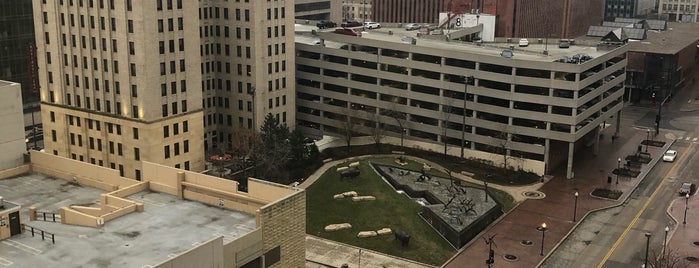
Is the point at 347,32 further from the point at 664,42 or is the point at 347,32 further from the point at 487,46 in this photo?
the point at 664,42

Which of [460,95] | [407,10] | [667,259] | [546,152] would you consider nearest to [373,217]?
[546,152]

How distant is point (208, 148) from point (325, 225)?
124ft

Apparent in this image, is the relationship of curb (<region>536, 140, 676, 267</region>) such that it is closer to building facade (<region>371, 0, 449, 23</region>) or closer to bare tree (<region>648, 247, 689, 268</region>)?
bare tree (<region>648, 247, 689, 268</region>)

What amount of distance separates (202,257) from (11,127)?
27.4 m

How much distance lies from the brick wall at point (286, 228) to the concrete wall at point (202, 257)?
4677 mm

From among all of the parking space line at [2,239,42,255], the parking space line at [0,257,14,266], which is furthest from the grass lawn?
the parking space line at [0,257,14,266]

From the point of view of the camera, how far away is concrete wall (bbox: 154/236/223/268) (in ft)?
141

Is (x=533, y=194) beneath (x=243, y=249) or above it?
beneath

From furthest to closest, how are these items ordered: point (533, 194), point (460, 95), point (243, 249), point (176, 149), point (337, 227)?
point (460, 95), point (533, 194), point (176, 149), point (337, 227), point (243, 249)

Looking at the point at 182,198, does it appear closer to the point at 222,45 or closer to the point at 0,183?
the point at 0,183

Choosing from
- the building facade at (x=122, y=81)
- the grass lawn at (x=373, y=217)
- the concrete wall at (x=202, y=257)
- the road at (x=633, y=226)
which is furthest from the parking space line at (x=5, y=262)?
the road at (x=633, y=226)

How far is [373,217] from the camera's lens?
3541 inches

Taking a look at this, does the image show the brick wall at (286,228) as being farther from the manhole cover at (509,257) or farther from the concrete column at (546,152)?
the concrete column at (546,152)

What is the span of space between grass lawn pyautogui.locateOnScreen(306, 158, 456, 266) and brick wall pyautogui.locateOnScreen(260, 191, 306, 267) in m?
28.4
